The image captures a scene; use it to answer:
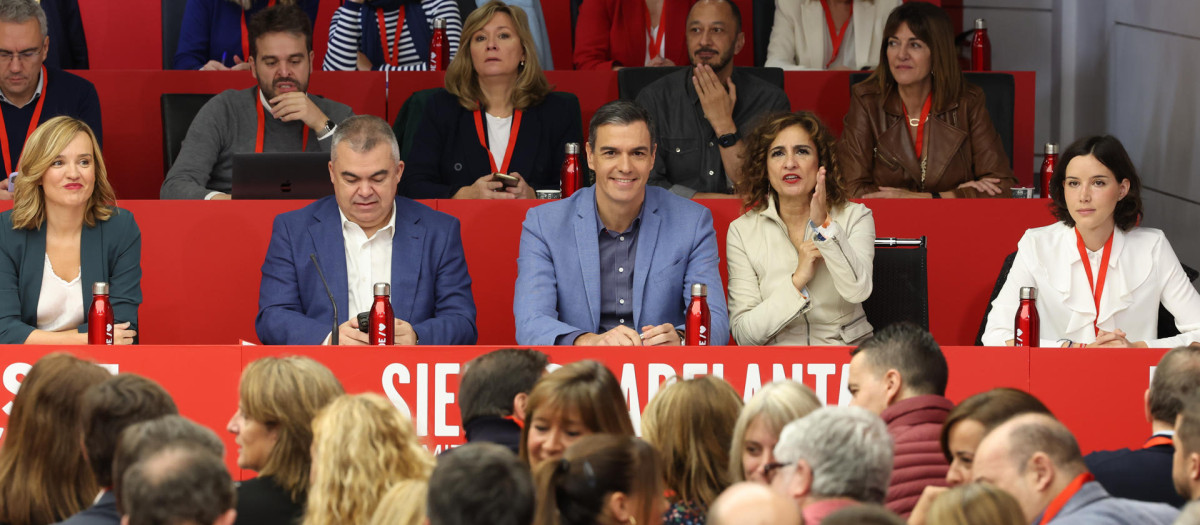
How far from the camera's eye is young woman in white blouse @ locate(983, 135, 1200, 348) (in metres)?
5.05

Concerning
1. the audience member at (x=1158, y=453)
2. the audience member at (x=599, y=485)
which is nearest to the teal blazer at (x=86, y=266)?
the audience member at (x=599, y=485)

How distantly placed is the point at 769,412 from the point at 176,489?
4.09ft

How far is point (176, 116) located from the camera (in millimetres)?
6691

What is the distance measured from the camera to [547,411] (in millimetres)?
3252

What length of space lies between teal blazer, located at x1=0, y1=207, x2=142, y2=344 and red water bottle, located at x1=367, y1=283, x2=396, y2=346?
39.0 inches

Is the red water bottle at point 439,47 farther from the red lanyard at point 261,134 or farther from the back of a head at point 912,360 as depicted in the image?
the back of a head at point 912,360

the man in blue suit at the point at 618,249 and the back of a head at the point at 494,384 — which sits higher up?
the man in blue suit at the point at 618,249

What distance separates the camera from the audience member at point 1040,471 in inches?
114

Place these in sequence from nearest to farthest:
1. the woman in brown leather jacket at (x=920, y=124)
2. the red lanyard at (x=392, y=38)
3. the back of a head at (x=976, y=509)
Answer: the back of a head at (x=976, y=509)
the woman in brown leather jacket at (x=920, y=124)
the red lanyard at (x=392, y=38)

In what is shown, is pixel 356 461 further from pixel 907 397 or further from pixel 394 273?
pixel 394 273

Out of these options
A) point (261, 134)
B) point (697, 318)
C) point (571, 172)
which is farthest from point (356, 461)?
point (261, 134)

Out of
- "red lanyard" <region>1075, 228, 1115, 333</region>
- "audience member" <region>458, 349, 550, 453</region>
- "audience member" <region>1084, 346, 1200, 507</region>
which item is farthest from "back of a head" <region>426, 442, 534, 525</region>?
"red lanyard" <region>1075, 228, 1115, 333</region>

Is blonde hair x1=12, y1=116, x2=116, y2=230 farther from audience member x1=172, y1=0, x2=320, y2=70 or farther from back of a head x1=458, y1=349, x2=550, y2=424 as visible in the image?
audience member x1=172, y1=0, x2=320, y2=70

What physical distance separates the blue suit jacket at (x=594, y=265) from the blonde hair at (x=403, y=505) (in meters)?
2.12
